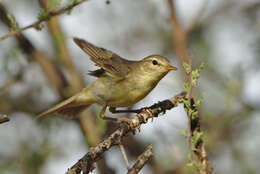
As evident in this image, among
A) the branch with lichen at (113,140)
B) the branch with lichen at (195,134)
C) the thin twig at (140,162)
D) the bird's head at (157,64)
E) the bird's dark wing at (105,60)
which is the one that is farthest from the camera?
the bird's head at (157,64)

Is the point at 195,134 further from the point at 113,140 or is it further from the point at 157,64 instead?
the point at 157,64

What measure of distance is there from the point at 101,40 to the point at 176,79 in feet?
5.20

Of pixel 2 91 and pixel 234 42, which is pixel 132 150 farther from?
pixel 234 42

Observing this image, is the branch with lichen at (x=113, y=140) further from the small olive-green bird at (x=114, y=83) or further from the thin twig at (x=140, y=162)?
the small olive-green bird at (x=114, y=83)

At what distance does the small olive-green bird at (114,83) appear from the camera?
13.5ft

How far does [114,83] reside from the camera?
4266 millimetres

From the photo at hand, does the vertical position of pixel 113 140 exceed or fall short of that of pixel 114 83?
it falls short

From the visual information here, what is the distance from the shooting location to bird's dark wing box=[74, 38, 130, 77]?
4049 millimetres

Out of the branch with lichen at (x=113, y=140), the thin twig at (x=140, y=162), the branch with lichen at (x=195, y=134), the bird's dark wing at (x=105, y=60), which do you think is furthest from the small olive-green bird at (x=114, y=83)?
the thin twig at (x=140, y=162)

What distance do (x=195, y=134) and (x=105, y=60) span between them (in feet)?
6.97

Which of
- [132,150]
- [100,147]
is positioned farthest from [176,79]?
[100,147]

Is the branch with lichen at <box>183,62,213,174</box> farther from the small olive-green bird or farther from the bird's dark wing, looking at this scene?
the bird's dark wing

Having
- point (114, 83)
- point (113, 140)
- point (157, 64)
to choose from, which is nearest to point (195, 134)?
point (113, 140)

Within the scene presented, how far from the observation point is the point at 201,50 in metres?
6.14
